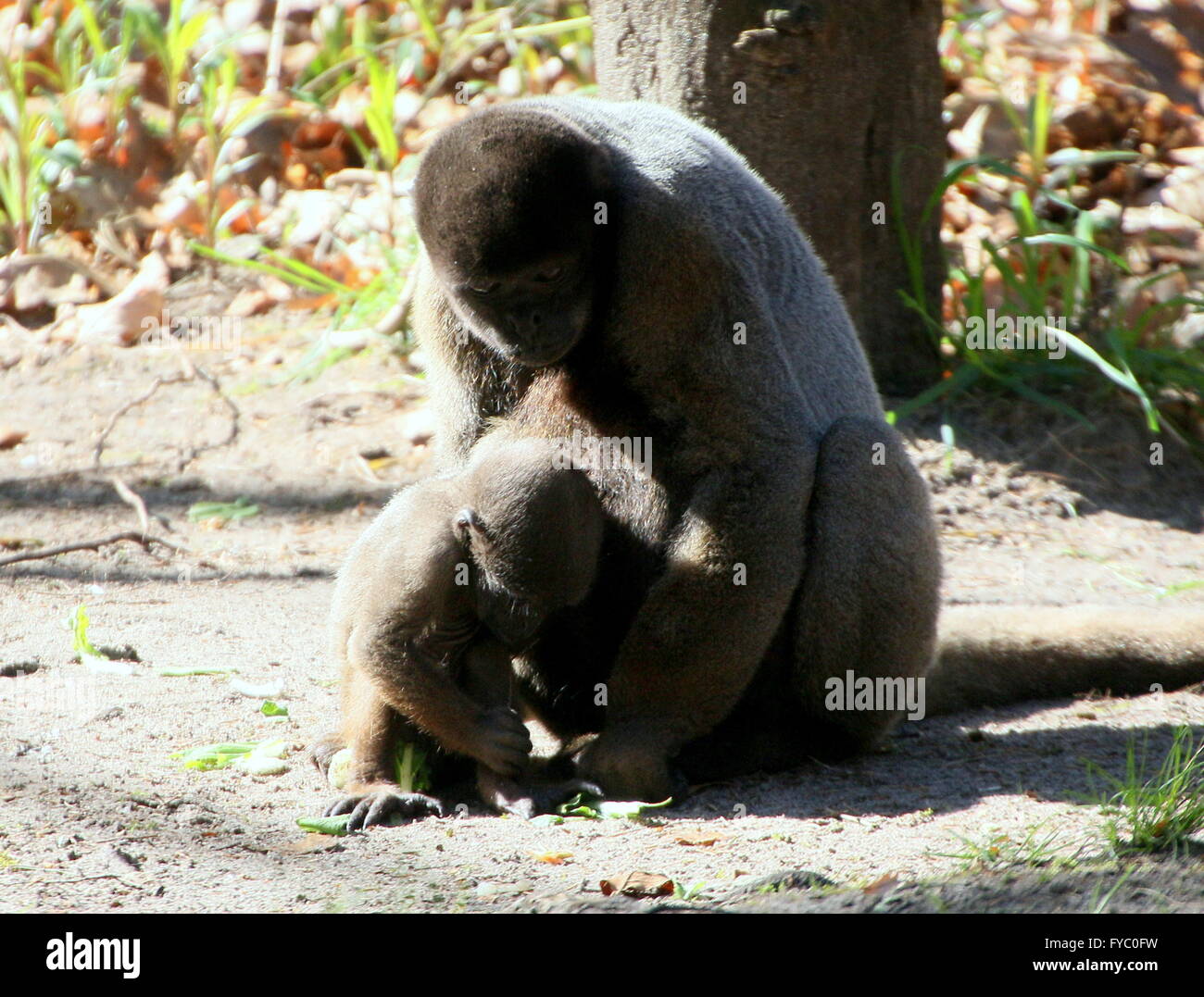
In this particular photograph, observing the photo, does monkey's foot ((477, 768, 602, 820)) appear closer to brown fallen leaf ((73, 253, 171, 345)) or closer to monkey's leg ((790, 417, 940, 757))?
monkey's leg ((790, 417, 940, 757))

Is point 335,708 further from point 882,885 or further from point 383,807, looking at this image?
point 882,885

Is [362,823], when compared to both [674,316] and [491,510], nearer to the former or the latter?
[491,510]

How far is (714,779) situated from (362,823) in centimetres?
117

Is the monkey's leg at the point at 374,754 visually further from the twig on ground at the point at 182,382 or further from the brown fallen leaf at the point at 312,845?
the twig on ground at the point at 182,382

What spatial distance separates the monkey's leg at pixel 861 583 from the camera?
448 cm

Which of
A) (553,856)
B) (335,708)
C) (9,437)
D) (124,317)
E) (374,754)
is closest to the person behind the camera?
(553,856)

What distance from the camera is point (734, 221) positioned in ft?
15.1

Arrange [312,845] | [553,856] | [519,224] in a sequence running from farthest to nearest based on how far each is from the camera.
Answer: [519,224]
[312,845]
[553,856]

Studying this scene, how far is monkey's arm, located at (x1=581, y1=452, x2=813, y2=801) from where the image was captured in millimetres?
4383

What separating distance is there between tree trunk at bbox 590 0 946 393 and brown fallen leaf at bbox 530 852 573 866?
4026 mm

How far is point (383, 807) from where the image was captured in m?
4.13

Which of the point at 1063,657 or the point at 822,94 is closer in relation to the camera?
the point at 1063,657

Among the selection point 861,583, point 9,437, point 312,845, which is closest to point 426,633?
point 312,845

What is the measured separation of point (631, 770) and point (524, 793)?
332 millimetres
